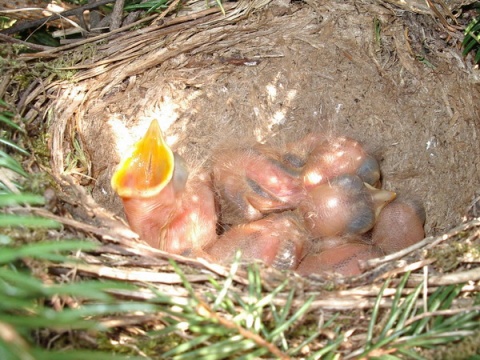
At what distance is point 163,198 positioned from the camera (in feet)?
4.66

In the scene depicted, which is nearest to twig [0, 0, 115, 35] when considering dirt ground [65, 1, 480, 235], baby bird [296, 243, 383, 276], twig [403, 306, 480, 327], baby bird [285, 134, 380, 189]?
dirt ground [65, 1, 480, 235]

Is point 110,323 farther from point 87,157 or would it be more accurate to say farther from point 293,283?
point 87,157

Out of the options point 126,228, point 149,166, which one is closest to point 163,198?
point 149,166

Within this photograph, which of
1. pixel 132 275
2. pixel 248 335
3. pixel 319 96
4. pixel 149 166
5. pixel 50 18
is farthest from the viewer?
pixel 319 96

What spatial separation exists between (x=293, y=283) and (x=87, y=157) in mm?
848

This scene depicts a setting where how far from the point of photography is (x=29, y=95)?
1394mm

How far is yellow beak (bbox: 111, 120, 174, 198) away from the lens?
53.8 inches

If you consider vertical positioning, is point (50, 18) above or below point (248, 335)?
above

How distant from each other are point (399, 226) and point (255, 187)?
1.53 feet

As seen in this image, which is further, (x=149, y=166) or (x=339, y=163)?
(x=339, y=163)

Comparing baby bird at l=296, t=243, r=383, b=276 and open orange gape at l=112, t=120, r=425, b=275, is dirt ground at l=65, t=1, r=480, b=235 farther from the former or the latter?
baby bird at l=296, t=243, r=383, b=276

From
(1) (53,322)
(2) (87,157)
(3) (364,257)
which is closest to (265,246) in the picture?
(3) (364,257)

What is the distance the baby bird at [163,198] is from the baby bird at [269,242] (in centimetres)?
8

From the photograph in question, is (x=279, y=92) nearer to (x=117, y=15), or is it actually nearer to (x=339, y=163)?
(x=339, y=163)
